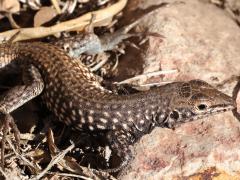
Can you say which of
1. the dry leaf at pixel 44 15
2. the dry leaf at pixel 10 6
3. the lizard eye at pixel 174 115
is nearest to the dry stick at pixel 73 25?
the dry leaf at pixel 44 15

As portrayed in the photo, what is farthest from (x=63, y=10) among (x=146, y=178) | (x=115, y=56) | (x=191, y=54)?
(x=146, y=178)

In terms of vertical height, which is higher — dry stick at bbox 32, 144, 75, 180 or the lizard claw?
the lizard claw

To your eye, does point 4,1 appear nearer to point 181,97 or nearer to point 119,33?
point 119,33

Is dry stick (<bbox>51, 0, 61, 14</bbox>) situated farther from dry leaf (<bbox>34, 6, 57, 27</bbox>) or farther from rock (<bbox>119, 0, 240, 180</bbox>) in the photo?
rock (<bbox>119, 0, 240, 180</bbox>)

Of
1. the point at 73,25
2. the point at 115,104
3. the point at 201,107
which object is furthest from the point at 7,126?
the point at 201,107

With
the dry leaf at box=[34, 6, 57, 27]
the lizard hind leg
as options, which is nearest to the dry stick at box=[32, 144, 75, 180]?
the lizard hind leg

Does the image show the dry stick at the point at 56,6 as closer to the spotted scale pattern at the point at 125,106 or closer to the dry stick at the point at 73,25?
the dry stick at the point at 73,25

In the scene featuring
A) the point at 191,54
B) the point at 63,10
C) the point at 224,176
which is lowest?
the point at 224,176
